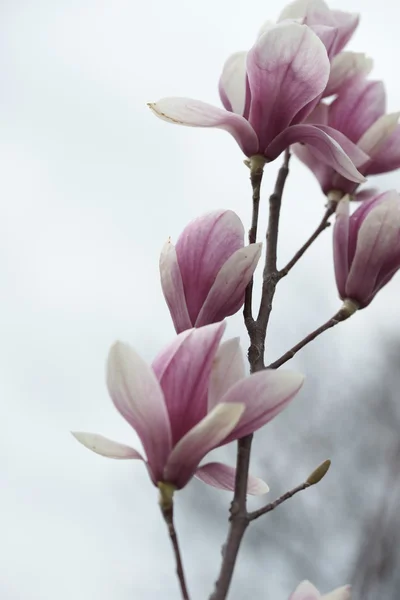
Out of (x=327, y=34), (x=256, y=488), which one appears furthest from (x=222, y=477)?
(x=327, y=34)

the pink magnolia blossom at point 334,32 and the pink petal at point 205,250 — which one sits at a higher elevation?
the pink magnolia blossom at point 334,32

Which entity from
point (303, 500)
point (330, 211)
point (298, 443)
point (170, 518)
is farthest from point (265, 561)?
point (170, 518)

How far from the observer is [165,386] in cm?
43

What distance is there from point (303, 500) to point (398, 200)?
2510 millimetres

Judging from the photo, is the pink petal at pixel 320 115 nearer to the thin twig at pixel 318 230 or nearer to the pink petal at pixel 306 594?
the thin twig at pixel 318 230

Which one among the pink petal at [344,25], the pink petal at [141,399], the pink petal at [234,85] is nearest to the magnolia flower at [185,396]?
the pink petal at [141,399]

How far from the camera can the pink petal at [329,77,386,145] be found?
64 cm

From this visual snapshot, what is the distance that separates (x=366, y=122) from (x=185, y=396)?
32 centimetres

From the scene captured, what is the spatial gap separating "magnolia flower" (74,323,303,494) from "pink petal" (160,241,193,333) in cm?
8

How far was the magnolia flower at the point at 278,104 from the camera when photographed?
0.51m

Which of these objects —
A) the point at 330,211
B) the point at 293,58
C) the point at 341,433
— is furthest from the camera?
the point at 341,433

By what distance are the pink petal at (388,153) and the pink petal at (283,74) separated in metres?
0.12

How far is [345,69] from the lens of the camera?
2.15 ft

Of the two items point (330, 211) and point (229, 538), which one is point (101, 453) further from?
point (330, 211)
